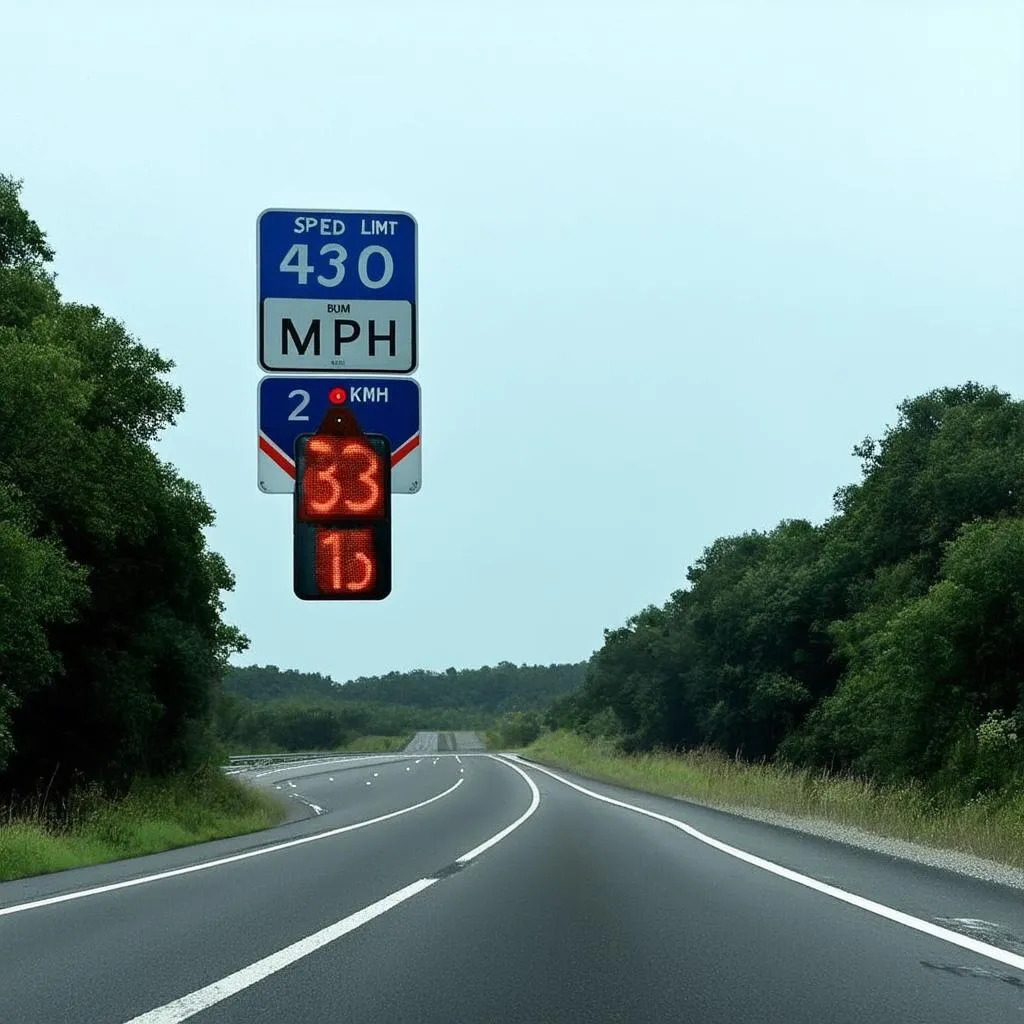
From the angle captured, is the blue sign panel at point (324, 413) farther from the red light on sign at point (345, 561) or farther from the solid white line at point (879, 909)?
the solid white line at point (879, 909)

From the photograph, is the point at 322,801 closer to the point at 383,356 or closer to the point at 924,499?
the point at 924,499

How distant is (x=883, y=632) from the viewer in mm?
45969

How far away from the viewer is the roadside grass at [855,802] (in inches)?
787

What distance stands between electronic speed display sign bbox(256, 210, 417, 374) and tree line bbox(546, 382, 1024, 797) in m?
26.2

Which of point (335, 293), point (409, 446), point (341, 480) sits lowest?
point (341, 480)

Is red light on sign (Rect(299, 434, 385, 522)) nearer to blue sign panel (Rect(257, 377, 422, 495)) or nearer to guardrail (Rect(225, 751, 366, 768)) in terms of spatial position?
blue sign panel (Rect(257, 377, 422, 495))

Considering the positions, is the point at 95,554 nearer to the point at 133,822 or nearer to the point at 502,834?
the point at 133,822

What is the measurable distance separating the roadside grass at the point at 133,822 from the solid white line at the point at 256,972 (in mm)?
7646

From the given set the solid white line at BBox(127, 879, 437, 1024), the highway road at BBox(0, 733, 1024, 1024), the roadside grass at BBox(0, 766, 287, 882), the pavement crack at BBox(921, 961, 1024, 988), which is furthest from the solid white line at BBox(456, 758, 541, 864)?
the pavement crack at BBox(921, 961, 1024, 988)

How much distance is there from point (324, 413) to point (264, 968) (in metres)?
4.01

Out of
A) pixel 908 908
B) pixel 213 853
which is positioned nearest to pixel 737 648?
pixel 213 853

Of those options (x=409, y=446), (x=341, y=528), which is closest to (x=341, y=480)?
(x=341, y=528)

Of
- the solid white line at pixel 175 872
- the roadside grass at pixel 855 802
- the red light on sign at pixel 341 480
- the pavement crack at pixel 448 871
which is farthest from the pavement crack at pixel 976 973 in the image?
the roadside grass at pixel 855 802

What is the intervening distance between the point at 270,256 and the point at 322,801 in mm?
38037
